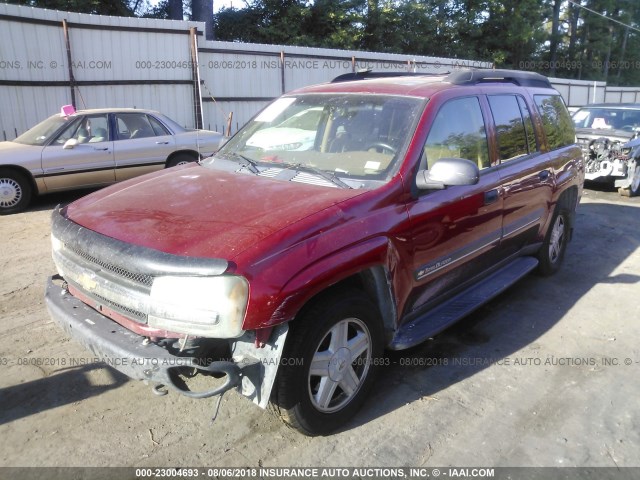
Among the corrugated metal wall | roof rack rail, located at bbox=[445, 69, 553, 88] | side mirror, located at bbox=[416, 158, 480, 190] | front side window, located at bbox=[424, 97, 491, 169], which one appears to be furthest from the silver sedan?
side mirror, located at bbox=[416, 158, 480, 190]

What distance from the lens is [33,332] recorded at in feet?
13.3

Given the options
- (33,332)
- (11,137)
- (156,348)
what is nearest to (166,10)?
(11,137)

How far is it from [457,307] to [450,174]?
44.3 inches

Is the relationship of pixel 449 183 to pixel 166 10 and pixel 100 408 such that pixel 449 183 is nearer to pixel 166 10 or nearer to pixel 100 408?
pixel 100 408

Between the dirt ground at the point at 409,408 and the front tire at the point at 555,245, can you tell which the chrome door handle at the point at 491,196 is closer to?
the dirt ground at the point at 409,408

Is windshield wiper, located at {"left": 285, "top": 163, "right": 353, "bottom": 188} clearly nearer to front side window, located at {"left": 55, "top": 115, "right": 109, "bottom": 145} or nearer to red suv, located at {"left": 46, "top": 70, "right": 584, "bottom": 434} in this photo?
red suv, located at {"left": 46, "top": 70, "right": 584, "bottom": 434}

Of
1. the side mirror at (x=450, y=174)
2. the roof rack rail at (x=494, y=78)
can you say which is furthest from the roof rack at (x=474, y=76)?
the side mirror at (x=450, y=174)

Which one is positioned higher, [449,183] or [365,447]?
[449,183]

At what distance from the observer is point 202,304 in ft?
7.82

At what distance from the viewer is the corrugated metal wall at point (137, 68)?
420 inches

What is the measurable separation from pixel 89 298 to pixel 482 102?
315 centimetres

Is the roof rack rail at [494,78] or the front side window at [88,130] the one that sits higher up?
the roof rack rail at [494,78]

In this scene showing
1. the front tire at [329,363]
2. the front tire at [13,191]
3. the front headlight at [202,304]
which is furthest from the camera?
the front tire at [13,191]

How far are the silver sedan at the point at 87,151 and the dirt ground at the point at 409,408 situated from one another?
3.80 m
